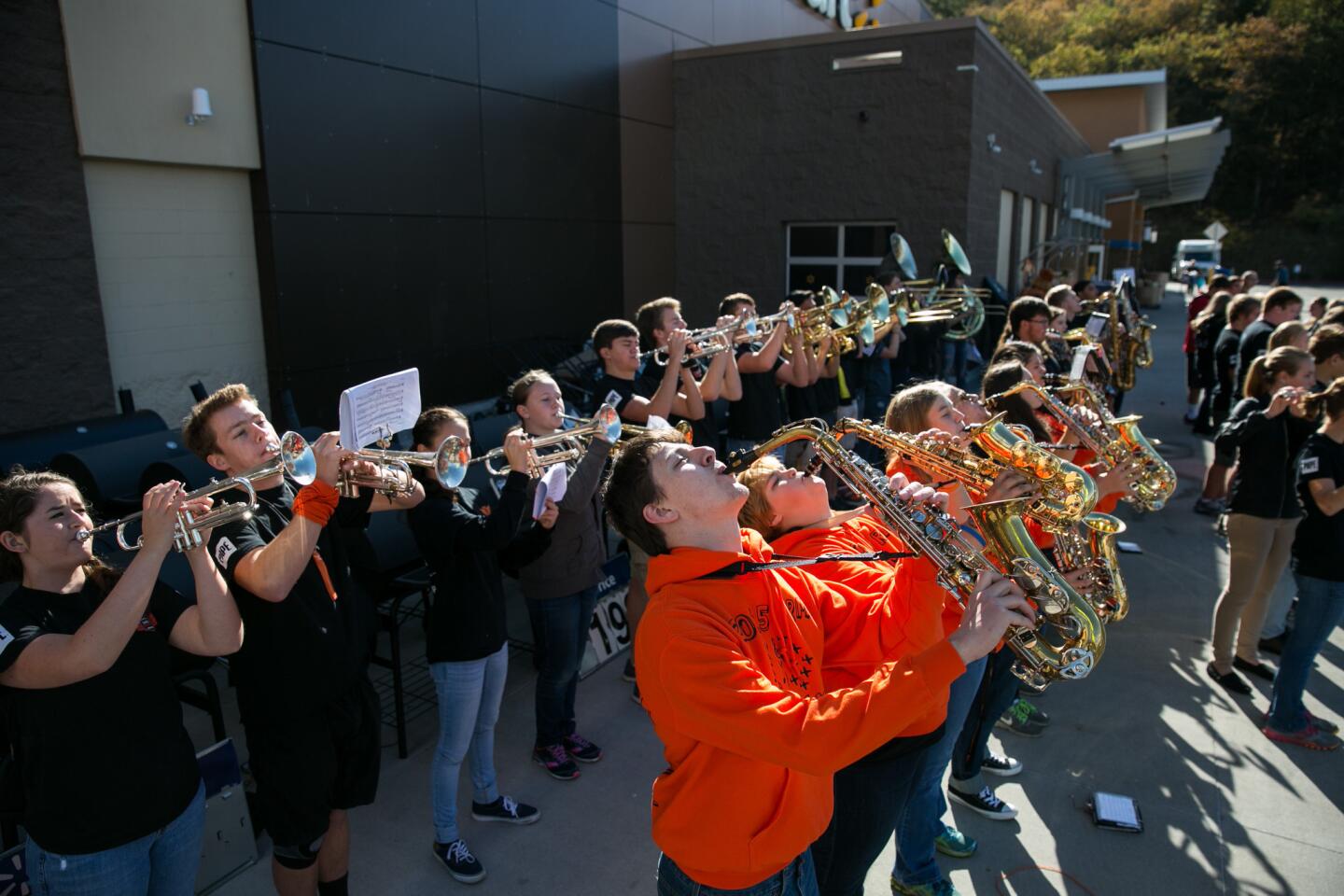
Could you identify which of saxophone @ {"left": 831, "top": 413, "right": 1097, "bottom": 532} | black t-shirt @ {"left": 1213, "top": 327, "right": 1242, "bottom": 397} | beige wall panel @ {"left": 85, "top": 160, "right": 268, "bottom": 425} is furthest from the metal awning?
saxophone @ {"left": 831, "top": 413, "right": 1097, "bottom": 532}

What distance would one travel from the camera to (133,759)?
2.38 meters

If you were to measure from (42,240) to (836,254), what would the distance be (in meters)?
10.00

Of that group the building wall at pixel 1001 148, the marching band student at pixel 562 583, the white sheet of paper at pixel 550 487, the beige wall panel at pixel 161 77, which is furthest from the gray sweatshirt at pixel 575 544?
the building wall at pixel 1001 148

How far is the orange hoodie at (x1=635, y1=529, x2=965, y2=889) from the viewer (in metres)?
1.79

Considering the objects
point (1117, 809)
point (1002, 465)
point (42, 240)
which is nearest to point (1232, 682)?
point (1117, 809)

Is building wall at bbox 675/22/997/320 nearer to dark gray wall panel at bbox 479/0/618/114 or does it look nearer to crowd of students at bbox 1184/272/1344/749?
dark gray wall panel at bbox 479/0/618/114

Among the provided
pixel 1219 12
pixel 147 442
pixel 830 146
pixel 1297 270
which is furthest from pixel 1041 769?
pixel 1219 12

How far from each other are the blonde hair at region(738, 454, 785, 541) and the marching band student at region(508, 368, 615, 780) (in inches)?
37.4

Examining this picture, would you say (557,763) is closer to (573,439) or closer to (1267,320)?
(573,439)

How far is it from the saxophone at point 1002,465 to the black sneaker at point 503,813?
2.17 m

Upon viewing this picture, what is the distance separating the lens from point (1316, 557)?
13.7 ft

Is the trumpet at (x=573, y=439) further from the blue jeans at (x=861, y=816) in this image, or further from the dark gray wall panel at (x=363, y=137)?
the dark gray wall panel at (x=363, y=137)

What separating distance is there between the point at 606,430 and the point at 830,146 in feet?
33.8

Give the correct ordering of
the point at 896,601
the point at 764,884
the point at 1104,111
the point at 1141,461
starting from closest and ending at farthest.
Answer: the point at 764,884 < the point at 896,601 < the point at 1141,461 < the point at 1104,111
